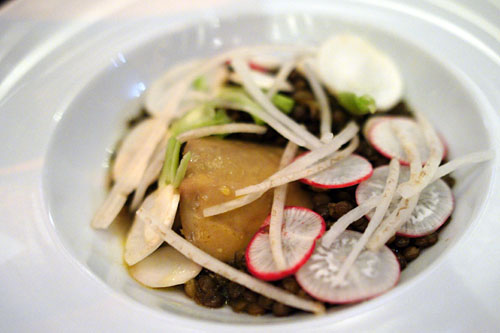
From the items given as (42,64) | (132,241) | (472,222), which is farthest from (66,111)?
(472,222)

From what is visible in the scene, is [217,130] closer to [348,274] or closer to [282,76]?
[282,76]

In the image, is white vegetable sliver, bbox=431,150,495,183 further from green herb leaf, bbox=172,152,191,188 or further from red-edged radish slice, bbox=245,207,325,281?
green herb leaf, bbox=172,152,191,188

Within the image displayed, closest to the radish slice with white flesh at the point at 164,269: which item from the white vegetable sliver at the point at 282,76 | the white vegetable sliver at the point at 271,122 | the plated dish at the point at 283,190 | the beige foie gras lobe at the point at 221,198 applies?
the plated dish at the point at 283,190

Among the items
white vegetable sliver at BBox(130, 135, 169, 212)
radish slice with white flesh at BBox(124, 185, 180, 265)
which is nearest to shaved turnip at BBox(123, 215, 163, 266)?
radish slice with white flesh at BBox(124, 185, 180, 265)

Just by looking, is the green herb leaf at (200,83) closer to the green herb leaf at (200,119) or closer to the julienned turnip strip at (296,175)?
the green herb leaf at (200,119)

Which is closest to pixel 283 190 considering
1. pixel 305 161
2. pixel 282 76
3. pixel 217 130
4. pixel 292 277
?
pixel 305 161
